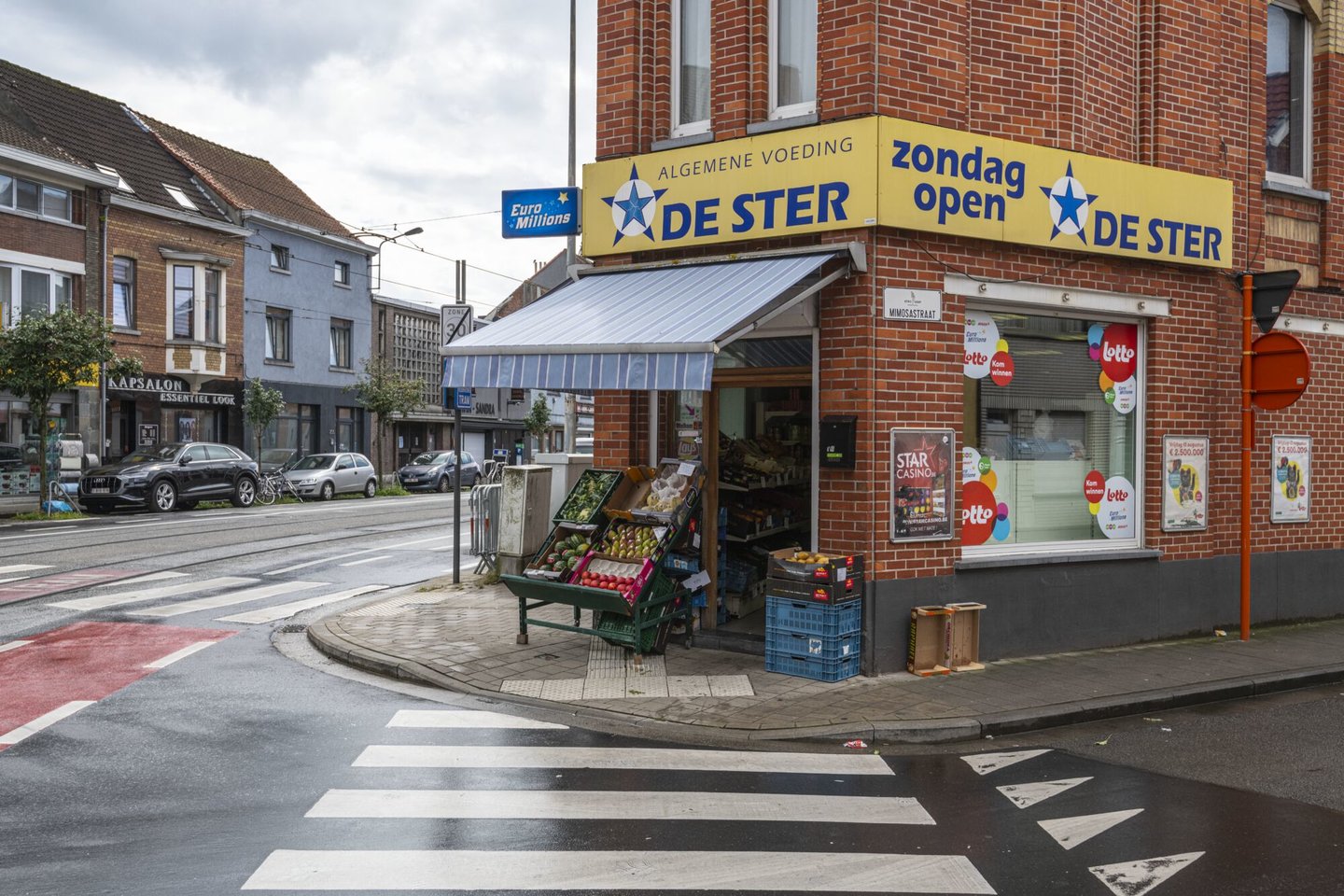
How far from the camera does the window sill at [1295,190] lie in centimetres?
1130

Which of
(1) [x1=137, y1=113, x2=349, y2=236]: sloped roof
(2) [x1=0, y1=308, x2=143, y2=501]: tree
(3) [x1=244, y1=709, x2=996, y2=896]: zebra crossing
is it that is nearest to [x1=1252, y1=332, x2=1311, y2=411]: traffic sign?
(3) [x1=244, y1=709, x2=996, y2=896]: zebra crossing

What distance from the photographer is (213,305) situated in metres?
33.7

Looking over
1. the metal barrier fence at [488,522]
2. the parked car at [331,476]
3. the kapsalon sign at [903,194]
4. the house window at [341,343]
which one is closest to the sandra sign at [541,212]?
the kapsalon sign at [903,194]

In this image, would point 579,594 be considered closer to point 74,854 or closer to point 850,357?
point 850,357

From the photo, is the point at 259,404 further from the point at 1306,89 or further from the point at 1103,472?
the point at 1306,89

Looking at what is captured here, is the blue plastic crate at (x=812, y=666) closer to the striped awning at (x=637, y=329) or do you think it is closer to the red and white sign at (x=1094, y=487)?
the striped awning at (x=637, y=329)

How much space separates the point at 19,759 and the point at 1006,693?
6.43 metres

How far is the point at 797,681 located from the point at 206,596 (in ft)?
24.8

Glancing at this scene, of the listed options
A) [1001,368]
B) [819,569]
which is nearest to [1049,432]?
[1001,368]

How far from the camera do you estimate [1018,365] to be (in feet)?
31.7

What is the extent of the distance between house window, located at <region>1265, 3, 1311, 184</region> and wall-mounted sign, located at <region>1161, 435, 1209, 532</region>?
3613 mm

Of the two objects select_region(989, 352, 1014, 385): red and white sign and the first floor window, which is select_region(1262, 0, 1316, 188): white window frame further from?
the first floor window

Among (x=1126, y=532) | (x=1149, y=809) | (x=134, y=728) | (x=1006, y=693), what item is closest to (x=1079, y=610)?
(x=1126, y=532)

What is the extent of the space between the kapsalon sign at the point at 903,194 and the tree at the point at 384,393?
93.5 feet
